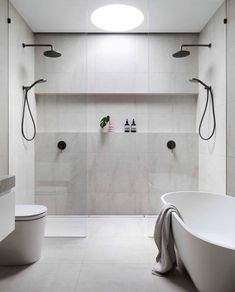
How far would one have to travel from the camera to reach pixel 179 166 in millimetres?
3191

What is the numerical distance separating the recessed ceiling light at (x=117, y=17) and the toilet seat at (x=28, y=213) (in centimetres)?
237

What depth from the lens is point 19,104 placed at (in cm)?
292

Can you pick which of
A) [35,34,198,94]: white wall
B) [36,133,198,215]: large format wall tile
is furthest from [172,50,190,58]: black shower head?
[36,133,198,215]: large format wall tile

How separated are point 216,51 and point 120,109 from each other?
150cm

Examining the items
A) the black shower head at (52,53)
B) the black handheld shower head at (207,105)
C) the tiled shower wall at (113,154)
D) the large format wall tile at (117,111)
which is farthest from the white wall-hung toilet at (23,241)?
the black handheld shower head at (207,105)

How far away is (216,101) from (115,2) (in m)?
1.67

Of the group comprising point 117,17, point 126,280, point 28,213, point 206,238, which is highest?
point 117,17

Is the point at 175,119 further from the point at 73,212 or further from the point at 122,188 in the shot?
the point at 73,212

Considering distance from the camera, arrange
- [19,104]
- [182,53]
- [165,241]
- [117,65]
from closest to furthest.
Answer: [165,241], [19,104], [182,53], [117,65]

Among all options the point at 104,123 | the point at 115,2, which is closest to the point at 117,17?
the point at 115,2

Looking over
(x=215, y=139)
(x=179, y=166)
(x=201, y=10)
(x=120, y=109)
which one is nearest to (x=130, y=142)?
(x=120, y=109)

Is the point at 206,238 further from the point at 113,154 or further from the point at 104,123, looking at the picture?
the point at 104,123

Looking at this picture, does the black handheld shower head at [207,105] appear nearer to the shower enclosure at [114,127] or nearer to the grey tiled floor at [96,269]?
the shower enclosure at [114,127]

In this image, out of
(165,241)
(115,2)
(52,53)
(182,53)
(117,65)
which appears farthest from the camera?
(117,65)
